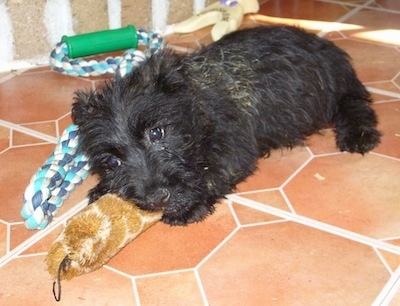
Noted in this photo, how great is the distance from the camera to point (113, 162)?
2.48 meters

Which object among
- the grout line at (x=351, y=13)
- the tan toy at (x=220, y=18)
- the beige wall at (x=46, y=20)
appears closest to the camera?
the beige wall at (x=46, y=20)

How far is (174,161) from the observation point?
240 centimetres

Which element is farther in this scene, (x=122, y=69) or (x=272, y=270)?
(x=122, y=69)

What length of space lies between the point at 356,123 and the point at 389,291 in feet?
3.81

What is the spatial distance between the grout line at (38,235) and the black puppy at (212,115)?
0.11m

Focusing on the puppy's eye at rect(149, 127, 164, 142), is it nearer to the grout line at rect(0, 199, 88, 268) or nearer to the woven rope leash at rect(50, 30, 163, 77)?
the grout line at rect(0, 199, 88, 268)

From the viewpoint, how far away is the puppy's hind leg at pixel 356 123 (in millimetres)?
3064

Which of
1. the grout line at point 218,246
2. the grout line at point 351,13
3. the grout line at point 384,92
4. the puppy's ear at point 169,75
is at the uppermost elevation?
the puppy's ear at point 169,75

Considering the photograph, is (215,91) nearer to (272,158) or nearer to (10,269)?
(272,158)

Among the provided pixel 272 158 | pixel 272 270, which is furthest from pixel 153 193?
pixel 272 158

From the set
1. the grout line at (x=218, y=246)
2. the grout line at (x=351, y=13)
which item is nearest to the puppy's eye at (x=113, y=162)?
the grout line at (x=218, y=246)

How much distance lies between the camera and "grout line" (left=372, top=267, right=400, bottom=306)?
2.13 metres

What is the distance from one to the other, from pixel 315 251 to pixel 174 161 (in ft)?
2.15

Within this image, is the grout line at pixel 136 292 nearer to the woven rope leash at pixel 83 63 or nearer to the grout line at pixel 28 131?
the grout line at pixel 28 131
